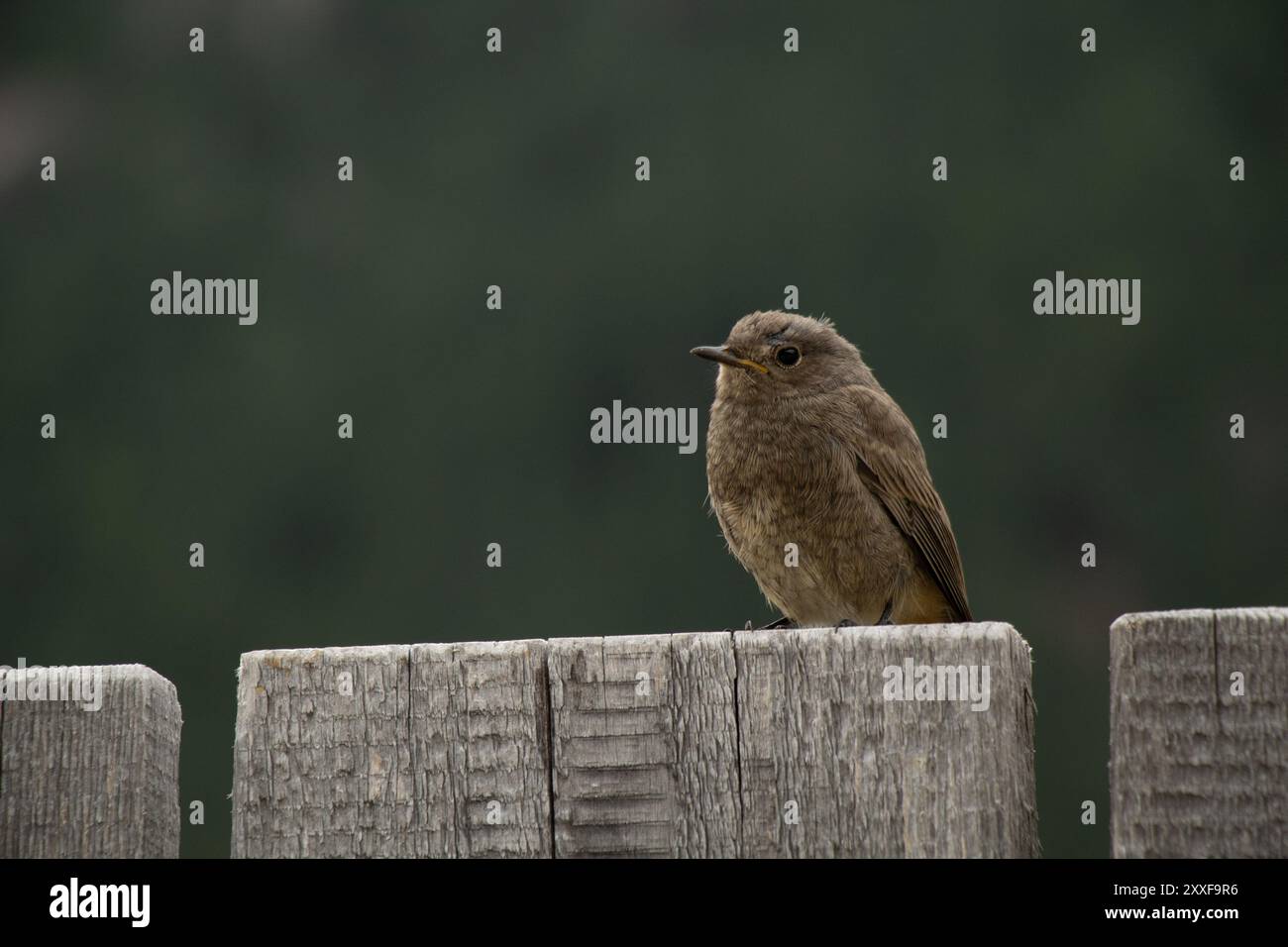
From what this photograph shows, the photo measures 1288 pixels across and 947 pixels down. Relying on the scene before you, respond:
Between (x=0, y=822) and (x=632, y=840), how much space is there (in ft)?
3.45

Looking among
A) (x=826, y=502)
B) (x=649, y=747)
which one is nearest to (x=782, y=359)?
(x=826, y=502)

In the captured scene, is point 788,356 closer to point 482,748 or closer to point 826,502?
point 826,502

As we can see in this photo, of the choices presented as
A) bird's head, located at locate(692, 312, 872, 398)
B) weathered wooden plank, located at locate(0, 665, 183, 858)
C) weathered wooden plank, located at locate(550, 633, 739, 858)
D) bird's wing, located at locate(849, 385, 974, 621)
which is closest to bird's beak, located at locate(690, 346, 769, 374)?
bird's head, located at locate(692, 312, 872, 398)

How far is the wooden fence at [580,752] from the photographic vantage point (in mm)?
2457

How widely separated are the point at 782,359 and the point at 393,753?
3540mm

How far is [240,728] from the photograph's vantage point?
2.57 meters

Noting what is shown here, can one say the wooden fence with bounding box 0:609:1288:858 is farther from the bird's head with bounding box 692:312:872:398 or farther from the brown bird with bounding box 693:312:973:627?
the bird's head with bounding box 692:312:872:398

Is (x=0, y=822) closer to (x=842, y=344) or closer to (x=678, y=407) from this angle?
(x=842, y=344)

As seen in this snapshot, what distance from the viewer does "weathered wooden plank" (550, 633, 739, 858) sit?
8.26ft

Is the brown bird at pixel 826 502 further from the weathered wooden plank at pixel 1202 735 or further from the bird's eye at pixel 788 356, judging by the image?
the weathered wooden plank at pixel 1202 735

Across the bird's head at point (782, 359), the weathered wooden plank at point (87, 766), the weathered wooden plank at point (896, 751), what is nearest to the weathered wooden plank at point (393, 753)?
the weathered wooden plank at point (87, 766)

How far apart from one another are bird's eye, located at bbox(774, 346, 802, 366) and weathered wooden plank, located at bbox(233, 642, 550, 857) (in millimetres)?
3440

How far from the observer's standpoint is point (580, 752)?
2.53 meters

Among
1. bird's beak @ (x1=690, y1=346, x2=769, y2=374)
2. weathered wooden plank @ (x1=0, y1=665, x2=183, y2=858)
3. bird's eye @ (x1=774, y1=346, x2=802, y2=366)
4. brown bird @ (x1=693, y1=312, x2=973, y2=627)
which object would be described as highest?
bird's eye @ (x1=774, y1=346, x2=802, y2=366)
